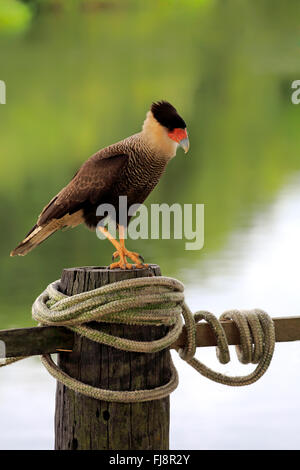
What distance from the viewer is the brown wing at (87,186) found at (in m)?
2.11

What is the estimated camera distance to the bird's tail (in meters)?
2.13

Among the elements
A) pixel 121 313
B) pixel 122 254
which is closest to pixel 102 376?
pixel 121 313

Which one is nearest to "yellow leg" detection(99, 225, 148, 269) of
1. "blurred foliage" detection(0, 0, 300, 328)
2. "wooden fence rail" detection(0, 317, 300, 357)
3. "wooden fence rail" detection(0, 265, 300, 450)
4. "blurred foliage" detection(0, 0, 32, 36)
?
"wooden fence rail" detection(0, 265, 300, 450)

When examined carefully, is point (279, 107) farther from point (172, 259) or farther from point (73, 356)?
point (73, 356)

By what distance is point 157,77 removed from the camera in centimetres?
978

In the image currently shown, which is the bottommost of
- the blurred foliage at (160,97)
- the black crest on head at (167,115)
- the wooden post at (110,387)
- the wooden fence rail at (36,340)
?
the wooden post at (110,387)

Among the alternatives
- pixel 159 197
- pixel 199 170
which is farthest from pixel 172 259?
pixel 199 170

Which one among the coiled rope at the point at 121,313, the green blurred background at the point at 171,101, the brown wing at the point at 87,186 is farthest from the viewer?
the green blurred background at the point at 171,101

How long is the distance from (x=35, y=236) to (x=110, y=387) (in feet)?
1.98

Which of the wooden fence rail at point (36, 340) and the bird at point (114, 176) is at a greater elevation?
the bird at point (114, 176)

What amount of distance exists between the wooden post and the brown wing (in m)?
0.40

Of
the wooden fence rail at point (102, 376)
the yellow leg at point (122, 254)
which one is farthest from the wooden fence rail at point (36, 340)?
the yellow leg at point (122, 254)

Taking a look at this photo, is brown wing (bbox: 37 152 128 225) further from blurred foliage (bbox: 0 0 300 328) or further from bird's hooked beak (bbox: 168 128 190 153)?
blurred foliage (bbox: 0 0 300 328)

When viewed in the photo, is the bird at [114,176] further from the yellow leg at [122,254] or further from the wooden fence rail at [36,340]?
the wooden fence rail at [36,340]
